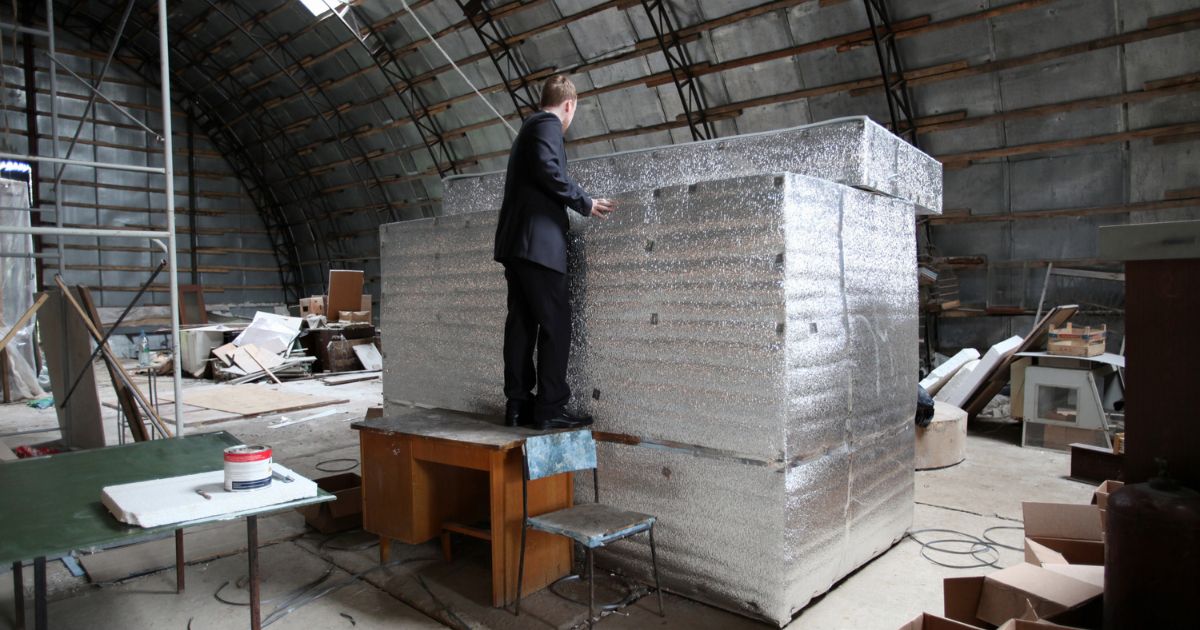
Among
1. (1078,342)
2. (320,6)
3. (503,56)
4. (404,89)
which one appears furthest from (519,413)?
(320,6)

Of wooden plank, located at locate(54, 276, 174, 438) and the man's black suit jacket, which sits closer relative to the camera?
the man's black suit jacket

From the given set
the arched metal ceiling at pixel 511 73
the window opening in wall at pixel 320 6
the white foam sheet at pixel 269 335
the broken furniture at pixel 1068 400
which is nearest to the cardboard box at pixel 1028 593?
the broken furniture at pixel 1068 400

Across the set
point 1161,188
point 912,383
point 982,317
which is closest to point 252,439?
point 912,383

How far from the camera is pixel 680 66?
9781mm

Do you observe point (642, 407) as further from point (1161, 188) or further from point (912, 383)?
point (1161, 188)

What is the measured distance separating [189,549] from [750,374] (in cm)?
301

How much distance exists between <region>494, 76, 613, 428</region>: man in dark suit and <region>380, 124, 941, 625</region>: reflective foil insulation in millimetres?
174

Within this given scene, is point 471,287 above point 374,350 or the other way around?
above

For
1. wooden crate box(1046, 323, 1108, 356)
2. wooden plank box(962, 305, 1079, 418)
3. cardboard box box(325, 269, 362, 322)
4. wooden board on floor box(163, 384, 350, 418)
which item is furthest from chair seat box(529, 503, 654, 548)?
cardboard box box(325, 269, 362, 322)

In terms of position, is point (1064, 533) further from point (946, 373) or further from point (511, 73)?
point (511, 73)

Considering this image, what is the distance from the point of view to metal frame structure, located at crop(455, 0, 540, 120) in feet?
35.9

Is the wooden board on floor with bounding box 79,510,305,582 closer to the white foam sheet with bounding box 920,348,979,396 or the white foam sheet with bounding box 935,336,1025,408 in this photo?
the white foam sheet with bounding box 935,336,1025,408

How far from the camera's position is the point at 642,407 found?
9.97 feet

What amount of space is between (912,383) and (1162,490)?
84.1 inches
